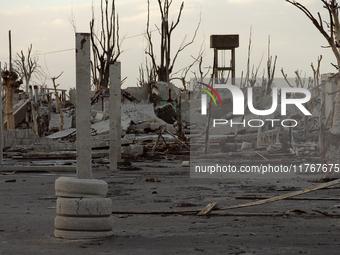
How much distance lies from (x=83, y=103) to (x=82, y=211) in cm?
92

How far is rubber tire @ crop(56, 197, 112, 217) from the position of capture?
4105 millimetres

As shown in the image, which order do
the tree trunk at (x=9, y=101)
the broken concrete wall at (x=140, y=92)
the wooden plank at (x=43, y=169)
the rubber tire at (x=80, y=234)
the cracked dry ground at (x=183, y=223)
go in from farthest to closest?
the broken concrete wall at (x=140, y=92) < the tree trunk at (x=9, y=101) < the wooden plank at (x=43, y=169) < the rubber tire at (x=80, y=234) < the cracked dry ground at (x=183, y=223)

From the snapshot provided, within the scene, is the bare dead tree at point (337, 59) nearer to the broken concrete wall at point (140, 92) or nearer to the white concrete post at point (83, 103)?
the white concrete post at point (83, 103)

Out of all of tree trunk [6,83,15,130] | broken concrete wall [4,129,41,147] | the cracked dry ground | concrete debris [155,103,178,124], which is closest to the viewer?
the cracked dry ground

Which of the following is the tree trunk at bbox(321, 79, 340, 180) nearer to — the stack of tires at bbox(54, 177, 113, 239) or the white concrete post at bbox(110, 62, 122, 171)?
the white concrete post at bbox(110, 62, 122, 171)

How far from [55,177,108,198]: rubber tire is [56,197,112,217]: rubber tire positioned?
0.16 feet

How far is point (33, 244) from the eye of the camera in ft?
12.9

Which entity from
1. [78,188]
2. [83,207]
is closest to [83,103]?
[78,188]

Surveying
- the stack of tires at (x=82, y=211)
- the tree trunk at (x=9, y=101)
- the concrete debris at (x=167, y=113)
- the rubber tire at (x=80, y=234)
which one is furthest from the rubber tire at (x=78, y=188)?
the concrete debris at (x=167, y=113)

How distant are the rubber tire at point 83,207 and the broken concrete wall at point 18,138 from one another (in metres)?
14.6

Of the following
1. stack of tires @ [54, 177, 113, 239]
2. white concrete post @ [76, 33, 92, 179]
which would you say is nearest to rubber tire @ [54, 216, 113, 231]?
stack of tires @ [54, 177, 113, 239]

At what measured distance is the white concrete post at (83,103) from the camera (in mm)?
4293

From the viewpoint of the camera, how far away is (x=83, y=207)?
4105mm

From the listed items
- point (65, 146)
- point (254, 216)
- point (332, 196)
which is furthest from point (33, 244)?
point (65, 146)
